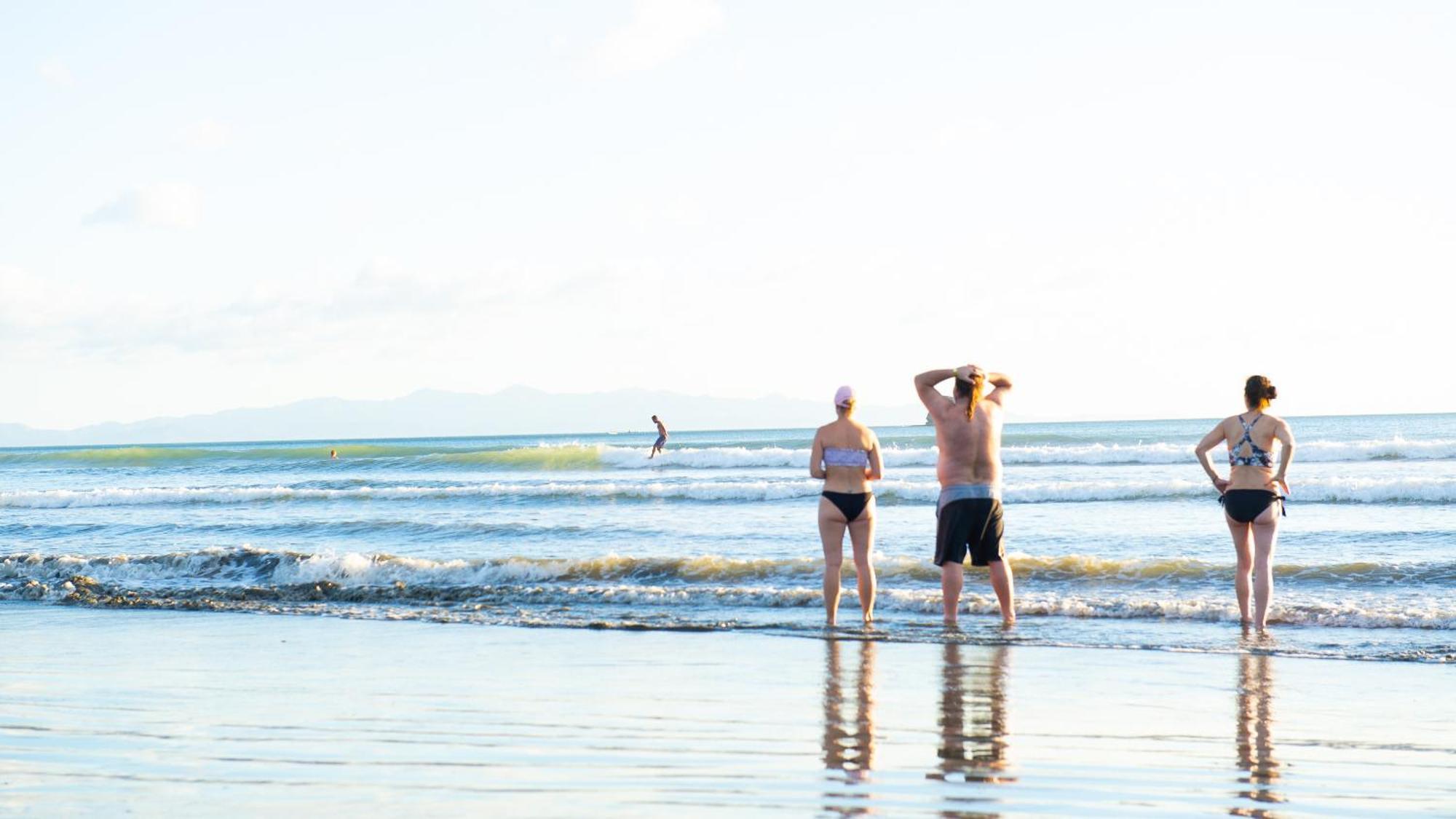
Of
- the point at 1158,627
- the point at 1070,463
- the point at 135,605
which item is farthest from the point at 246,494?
the point at 1158,627

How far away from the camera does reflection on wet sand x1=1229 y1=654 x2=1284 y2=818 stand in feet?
13.4

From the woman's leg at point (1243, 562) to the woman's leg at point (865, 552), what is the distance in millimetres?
2541

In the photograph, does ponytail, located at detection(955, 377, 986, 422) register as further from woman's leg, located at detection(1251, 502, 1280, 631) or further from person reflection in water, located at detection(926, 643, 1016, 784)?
woman's leg, located at detection(1251, 502, 1280, 631)

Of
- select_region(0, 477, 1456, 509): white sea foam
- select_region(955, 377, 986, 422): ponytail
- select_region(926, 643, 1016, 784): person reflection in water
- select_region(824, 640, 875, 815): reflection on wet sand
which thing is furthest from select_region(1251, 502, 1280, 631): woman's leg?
select_region(0, 477, 1456, 509): white sea foam

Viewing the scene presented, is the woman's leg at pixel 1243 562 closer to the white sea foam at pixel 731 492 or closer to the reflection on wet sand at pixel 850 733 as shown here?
the reflection on wet sand at pixel 850 733

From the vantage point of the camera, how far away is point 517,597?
11602mm

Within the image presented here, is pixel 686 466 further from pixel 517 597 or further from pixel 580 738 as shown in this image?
pixel 580 738

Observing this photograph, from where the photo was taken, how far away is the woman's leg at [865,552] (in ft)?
29.4

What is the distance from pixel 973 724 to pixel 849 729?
565 millimetres

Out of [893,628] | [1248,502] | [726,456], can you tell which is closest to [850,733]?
[893,628]

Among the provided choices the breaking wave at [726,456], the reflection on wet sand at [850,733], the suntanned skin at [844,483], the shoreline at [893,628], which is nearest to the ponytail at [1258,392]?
the shoreline at [893,628]

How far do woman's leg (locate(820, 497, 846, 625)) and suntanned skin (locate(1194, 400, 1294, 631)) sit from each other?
2.57 meters

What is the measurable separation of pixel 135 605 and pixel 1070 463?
1035 inches

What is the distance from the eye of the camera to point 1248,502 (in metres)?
8.75
